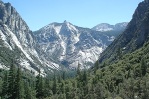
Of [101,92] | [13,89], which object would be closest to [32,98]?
[13,89]

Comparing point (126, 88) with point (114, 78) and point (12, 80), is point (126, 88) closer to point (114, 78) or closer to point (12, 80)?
point (12, 80)

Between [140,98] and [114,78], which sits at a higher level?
[114,78]

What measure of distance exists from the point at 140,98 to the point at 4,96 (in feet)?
183

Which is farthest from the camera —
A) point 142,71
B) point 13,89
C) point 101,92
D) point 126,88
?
point 142,71

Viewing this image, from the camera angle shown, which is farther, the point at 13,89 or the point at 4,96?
the point at 4,96

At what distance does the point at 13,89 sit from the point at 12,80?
321 cm

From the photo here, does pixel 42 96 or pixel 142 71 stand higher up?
pixel 142 71

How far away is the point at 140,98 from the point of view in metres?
81.4

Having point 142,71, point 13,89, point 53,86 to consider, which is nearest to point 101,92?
→ point 13,89

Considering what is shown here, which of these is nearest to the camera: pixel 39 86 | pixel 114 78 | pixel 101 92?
pixel 101 92

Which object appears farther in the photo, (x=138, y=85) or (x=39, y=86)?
(x=39, y=86)

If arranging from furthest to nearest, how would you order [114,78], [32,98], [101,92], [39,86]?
[114,78], [39,86], [32,98], [101,92]

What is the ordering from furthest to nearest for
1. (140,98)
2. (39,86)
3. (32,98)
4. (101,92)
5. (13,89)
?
1. (39,86)
2. (32,98)
3. (101,92)
4. (13,89)
5. (140,98)

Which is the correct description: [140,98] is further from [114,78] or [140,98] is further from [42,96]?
[114,78]
